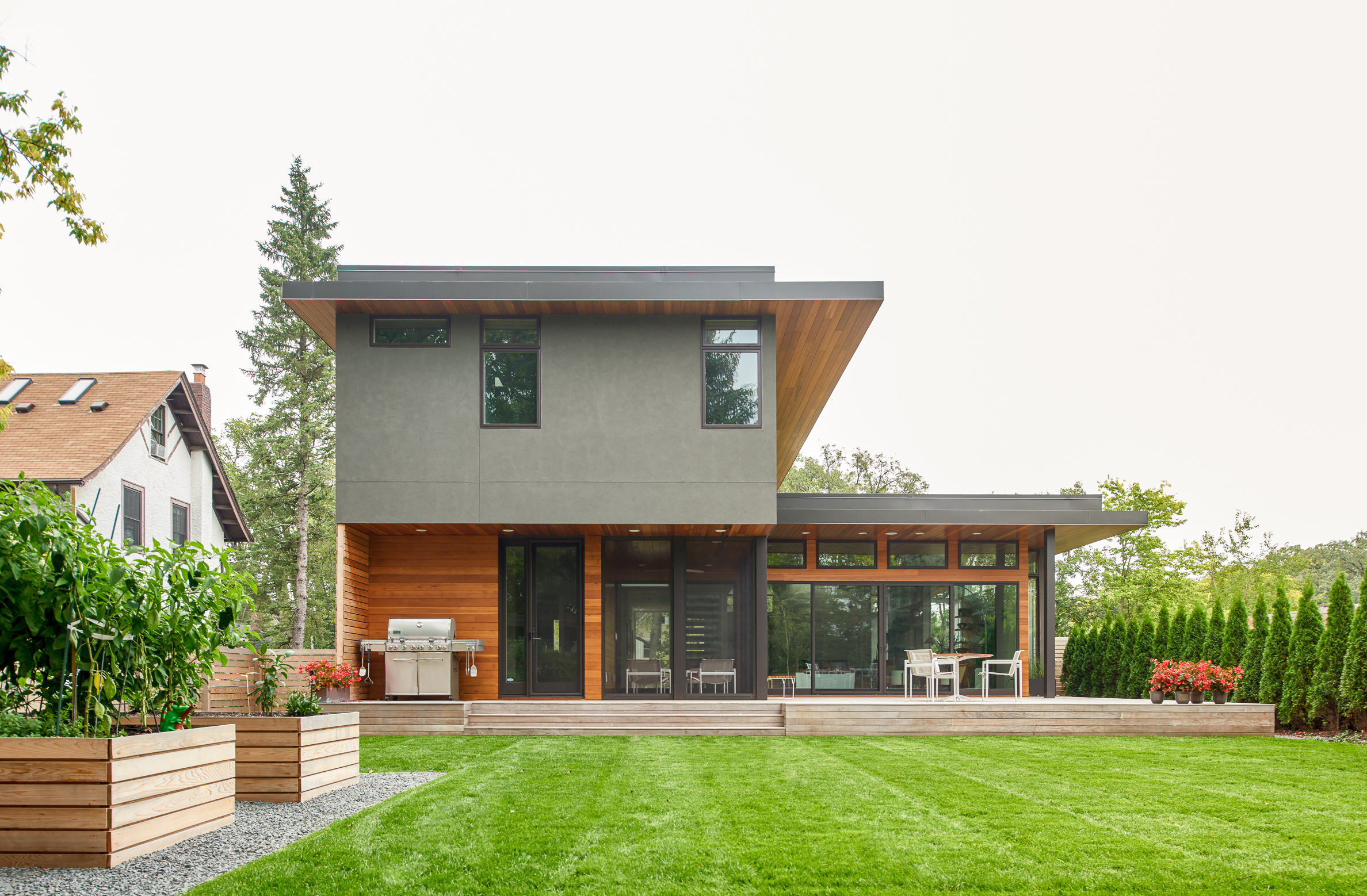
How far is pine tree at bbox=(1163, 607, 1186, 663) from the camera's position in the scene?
14750 mm

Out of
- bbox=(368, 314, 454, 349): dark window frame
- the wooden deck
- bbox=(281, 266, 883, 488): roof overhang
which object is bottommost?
the wooden deck

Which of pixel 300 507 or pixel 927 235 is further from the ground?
pixel 927 235

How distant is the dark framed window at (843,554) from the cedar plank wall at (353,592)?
681 centimetres

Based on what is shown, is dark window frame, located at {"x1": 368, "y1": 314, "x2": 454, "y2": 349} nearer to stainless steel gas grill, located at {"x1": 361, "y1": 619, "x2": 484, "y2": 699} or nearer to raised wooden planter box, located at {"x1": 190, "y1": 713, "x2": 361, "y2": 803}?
stainless steel gas grill, located at {"x1": 361, "y1": 619, "x2": 484, "y2": 699}

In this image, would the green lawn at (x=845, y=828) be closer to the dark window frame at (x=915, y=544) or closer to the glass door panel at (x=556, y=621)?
the glass door panel at (x=556, y=621)

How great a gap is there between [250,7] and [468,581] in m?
9.86

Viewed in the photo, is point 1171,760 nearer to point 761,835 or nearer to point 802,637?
point 761,835

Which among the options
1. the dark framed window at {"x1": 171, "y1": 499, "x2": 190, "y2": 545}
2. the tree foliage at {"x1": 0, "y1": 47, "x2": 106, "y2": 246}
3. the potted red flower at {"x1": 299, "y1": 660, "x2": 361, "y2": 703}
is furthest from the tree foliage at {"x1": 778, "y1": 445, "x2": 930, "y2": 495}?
the tree foliage at {"x1": 0, "y1": 47, "x2": 106, "y2": 246}

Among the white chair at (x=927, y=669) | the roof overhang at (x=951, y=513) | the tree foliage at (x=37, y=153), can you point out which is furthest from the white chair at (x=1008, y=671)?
the tree foliage at (x=37, y=153)

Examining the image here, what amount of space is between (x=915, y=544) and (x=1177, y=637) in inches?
156

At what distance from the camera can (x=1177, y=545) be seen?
3506 centimetres

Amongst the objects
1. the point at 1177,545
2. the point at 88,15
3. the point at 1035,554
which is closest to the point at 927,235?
the point at 1177,545

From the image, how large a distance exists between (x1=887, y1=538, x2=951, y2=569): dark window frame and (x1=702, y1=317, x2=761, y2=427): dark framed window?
4.43m

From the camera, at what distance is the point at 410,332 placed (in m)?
13.1
